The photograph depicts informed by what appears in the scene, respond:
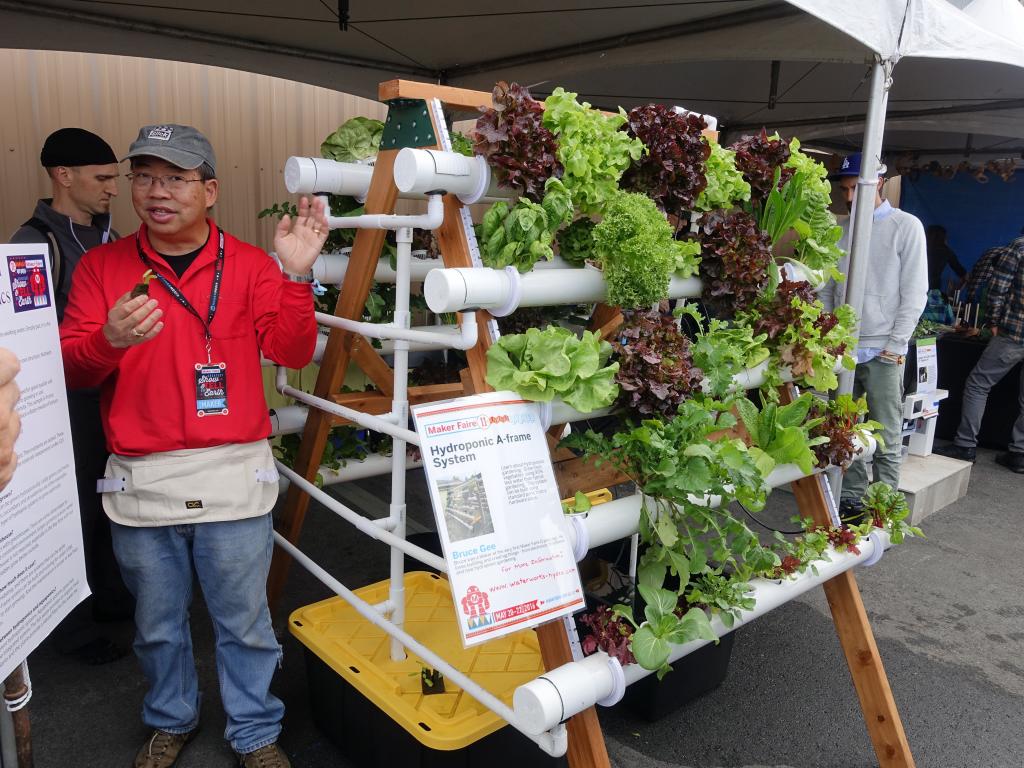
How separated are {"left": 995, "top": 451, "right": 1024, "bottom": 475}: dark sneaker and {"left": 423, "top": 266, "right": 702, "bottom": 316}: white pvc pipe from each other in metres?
5.90

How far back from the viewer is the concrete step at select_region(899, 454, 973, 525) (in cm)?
517

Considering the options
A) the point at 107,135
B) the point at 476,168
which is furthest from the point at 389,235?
the point at 107,135

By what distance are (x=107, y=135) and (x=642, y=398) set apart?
4.72m

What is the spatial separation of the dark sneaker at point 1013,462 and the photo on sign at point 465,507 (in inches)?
249

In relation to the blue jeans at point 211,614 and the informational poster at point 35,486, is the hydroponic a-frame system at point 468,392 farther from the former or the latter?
the informational poster at point 35,486

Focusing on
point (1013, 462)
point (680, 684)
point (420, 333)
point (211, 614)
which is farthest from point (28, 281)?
point (1013, 462)

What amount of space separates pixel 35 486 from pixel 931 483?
541cm

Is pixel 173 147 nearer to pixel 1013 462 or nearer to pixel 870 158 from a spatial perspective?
pixel 870 158

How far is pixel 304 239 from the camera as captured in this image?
2213 millimetres

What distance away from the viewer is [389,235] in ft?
9.30

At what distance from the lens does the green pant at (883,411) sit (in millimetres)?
4621

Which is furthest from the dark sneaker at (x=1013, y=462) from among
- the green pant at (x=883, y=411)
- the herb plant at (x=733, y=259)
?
the herb plant at (x=733, y=259)

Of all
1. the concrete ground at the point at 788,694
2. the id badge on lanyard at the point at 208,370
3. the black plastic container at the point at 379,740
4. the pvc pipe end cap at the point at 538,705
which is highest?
the id badge on lanyard at the point at 208,370

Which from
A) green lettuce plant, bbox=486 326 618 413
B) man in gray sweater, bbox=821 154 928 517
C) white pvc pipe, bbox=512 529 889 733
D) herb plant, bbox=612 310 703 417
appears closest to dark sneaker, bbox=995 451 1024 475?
man in gray sweater, bbox=821 154 928 517
